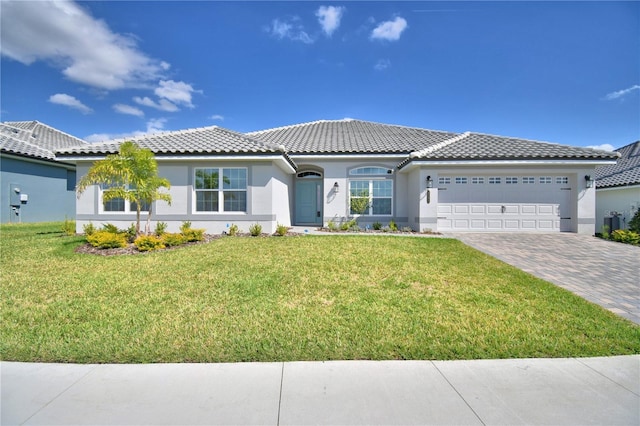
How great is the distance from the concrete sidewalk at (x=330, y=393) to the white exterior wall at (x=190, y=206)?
8752mm

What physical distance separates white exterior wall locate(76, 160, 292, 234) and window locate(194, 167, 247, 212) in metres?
0.20

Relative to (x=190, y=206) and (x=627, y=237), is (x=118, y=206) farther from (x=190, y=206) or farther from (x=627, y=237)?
(x=627, y=237)

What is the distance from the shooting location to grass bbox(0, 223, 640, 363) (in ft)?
11.4

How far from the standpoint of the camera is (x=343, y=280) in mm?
5953

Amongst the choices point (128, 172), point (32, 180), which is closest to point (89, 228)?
point (128, 172)

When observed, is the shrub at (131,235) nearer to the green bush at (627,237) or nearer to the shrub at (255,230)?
the shrub at (255,230)

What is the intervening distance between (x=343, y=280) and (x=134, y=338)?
3670 mm

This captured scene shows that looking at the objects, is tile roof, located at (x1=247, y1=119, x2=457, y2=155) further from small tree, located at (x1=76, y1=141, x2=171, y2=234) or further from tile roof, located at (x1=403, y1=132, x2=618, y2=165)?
small tree, located at (x1=76, y1=141, x2=171, y2=234)

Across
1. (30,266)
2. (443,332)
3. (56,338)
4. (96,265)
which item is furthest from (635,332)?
(30,266)

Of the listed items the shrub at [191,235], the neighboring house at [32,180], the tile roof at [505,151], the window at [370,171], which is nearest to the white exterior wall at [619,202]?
the tile roof at [505,151]

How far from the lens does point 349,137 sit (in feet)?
56.4

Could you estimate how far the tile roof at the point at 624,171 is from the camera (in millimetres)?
14106

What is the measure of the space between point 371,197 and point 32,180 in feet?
67.1

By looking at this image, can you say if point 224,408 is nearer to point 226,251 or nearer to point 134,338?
point 134,338
